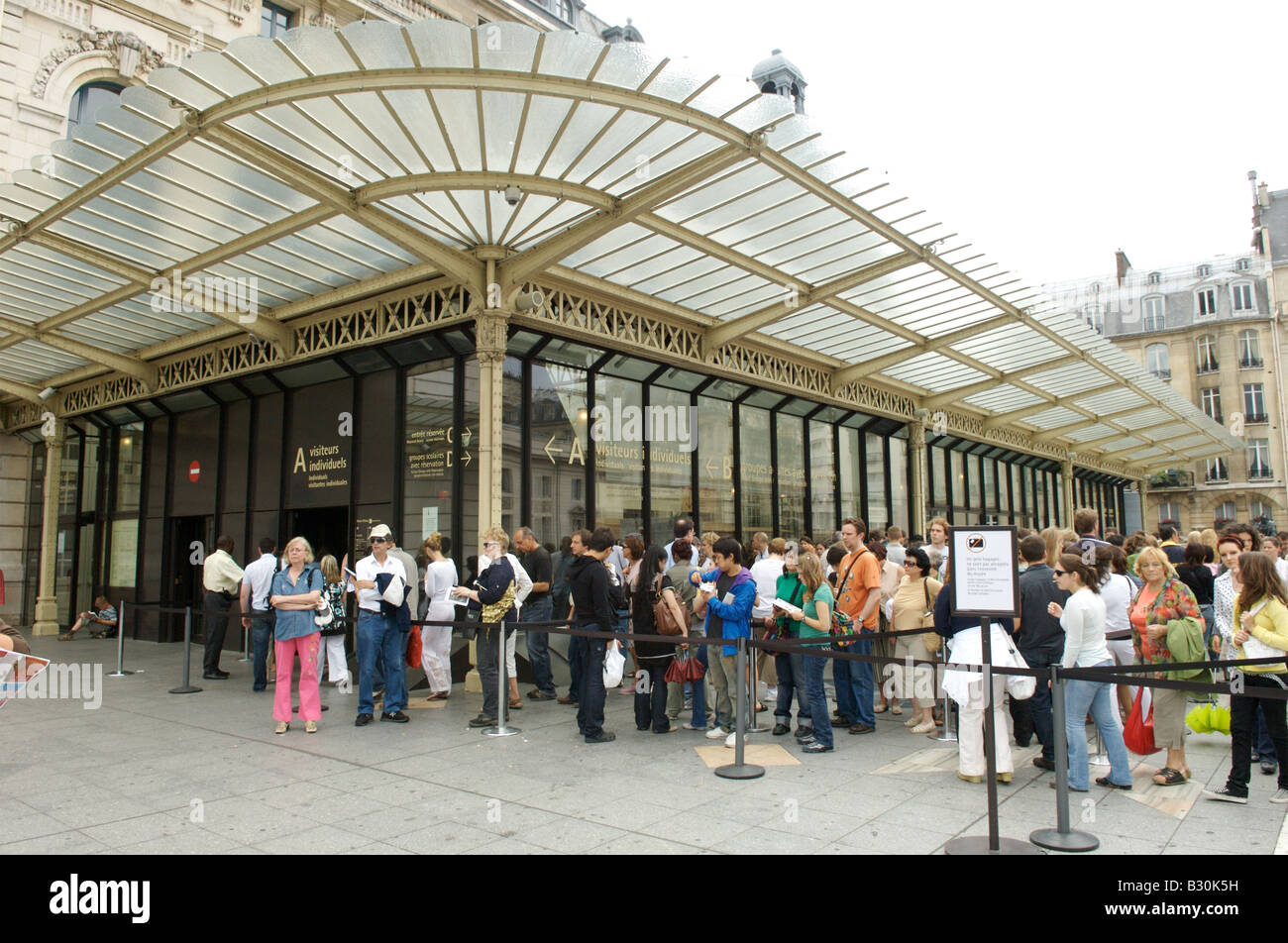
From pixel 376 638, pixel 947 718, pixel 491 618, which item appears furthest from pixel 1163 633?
pixel 376 638

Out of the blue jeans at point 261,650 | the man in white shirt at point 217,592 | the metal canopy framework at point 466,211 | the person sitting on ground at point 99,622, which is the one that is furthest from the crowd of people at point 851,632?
the person sitting on ground at point 99,622

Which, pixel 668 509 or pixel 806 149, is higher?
pixel 806 149

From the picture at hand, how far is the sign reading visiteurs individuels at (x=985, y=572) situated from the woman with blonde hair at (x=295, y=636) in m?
5.72

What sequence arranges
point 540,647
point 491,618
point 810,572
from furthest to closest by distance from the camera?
point 540,647 < point 491,618 < point 810,572

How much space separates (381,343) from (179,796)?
7.94 m

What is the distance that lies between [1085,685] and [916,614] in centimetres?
203

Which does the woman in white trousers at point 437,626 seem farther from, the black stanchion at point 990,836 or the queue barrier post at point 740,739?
the black stanchion at point 990,836

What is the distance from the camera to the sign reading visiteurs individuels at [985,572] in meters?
5.59

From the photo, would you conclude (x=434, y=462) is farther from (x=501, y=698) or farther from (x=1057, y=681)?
(x=1057, y=681)

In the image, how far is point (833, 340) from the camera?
1573cm

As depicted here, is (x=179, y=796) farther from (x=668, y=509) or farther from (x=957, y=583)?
(x=668, y=509)

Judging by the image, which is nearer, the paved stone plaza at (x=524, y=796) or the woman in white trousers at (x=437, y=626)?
the paved stone plaza at (x=524, y=796)

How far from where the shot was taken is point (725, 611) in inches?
293
